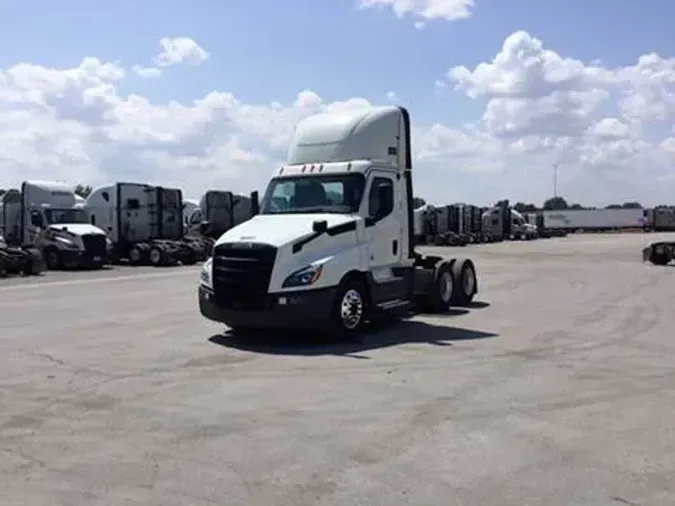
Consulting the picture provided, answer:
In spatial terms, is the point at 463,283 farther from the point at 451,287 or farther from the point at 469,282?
the point at 451,287

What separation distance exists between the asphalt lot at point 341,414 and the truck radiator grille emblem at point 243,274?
697 millimetres

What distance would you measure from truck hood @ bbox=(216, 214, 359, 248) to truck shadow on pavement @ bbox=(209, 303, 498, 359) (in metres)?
1.53

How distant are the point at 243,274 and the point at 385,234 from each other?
2705 millimetres

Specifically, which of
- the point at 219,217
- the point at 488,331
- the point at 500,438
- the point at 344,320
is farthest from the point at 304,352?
the point at 219,217

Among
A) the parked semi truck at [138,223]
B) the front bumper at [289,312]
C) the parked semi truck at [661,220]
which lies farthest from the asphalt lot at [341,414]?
the parked semi truck at [661,220]

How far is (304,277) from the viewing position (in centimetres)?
1232

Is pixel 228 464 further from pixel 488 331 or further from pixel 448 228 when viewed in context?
pixel 448 228

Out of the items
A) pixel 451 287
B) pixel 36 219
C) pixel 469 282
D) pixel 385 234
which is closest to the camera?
pixel 385 234

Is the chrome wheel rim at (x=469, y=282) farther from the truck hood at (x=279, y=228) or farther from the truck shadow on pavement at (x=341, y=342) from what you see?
the truck hood at (x=279, y=228)

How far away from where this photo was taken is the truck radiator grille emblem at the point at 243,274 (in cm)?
1223

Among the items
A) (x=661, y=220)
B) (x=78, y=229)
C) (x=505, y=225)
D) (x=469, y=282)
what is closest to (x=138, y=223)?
(x=78, y=229)

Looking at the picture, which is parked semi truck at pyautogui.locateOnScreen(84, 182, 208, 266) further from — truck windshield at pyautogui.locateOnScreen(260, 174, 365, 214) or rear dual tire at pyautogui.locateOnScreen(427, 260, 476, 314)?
truck windshield at pyautogui.locateOnScreen(260, 174, 365, 214)

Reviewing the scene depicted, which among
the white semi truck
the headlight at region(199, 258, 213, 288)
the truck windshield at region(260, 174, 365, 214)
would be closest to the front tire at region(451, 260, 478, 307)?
the white semi truck

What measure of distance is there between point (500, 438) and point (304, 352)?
5062 millimetres
